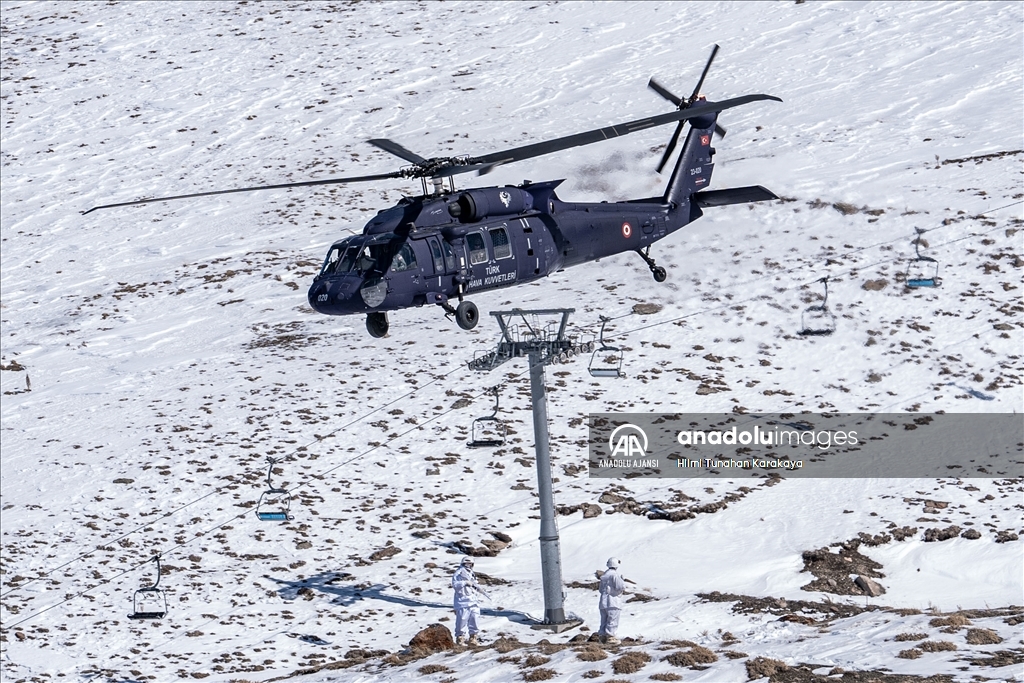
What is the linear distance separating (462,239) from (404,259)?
1.48m

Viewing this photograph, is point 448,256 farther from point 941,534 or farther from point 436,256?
point 941,534

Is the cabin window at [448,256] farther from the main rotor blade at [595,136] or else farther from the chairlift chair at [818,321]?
the chairlift chair at [818,321]

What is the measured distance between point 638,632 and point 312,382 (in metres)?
16.9

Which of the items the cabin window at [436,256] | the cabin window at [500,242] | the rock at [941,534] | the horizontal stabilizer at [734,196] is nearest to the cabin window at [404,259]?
the cabin window at [436,256]

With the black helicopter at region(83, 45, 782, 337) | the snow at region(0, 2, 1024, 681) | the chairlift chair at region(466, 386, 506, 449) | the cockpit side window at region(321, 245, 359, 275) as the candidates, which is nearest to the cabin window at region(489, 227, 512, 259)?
the black helicopter at region(83, 45, 782, 337)

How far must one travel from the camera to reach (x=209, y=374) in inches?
1703

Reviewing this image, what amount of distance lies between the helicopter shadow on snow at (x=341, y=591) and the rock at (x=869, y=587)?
8.01m

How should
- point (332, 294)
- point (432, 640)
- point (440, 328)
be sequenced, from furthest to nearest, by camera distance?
point (440, 328) → point (432, 640) → point (332, 294)

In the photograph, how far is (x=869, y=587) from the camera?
30375mm

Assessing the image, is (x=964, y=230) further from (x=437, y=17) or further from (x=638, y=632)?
(x=437, y=17)

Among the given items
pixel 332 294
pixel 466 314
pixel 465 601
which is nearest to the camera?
pixel 332 294

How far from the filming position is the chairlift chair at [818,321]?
42.5 m

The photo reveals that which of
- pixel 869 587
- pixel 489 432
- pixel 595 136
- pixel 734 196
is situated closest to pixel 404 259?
pixel 595 136

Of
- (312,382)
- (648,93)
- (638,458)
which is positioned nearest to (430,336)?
(312,382)
